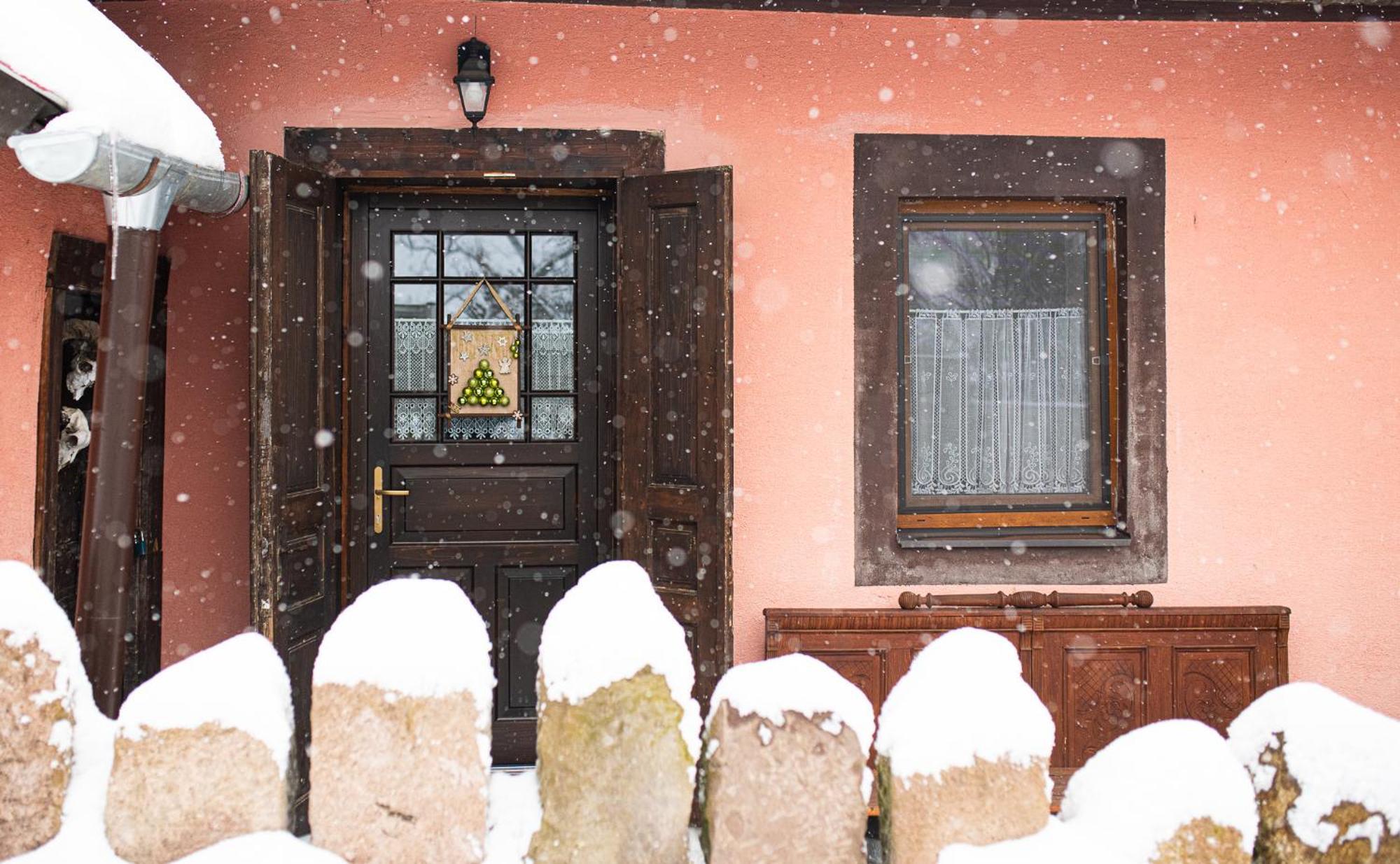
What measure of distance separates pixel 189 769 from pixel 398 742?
26 centimetres

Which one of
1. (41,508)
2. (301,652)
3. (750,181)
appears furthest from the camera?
(750,181)

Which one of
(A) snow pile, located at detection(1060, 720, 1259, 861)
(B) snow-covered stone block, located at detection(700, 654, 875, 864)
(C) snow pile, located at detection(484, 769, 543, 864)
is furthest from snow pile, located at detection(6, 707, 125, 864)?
(A) snow pile, located at detection(1060, 720, 1259, 861)

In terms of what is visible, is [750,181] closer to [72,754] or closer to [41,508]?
[41,508]

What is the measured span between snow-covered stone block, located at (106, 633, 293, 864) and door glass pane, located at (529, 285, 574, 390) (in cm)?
323

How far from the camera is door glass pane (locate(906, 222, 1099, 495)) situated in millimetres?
4277

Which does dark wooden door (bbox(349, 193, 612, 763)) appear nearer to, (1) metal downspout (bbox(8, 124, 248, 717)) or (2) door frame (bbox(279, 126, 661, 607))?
(2) door frame (bbox(279, 126, 661, 607))

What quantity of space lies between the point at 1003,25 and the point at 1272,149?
132 centimetres

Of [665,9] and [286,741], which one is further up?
[665,9]

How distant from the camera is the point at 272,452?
3494 millimetres

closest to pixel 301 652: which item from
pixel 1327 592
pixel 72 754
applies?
pixel 72 754

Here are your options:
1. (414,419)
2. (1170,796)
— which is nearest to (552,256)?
(414,419)

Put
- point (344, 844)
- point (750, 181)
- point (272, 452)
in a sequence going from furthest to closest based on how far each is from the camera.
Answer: point (750, 181), point (272, 452), point (344, 844)

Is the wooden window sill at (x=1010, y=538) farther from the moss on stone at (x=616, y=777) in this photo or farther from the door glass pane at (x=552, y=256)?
the moss on stone at (x=616, y=777)

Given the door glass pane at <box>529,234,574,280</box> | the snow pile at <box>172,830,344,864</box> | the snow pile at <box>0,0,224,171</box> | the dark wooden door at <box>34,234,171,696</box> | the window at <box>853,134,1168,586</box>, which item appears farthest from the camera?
the door glass pane at <box>529,234,574,280</box>
